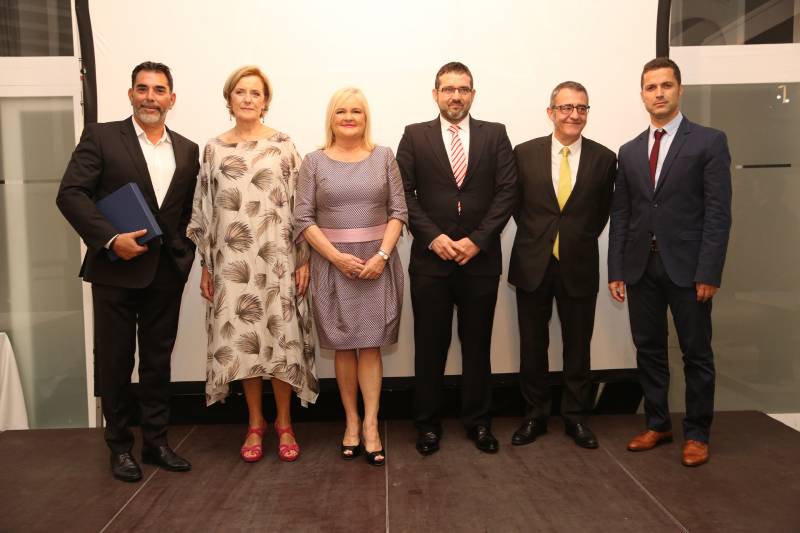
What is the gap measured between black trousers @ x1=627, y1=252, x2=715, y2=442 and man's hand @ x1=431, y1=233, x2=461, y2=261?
2.97 ft

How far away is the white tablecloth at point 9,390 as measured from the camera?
12.9 feet

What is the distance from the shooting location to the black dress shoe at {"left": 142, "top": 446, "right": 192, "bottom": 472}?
3002mm

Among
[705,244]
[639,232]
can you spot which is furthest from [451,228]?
[705,244]

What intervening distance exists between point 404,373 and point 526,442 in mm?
876

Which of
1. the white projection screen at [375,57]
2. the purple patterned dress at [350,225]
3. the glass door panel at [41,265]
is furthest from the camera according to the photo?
the glass door panel at [41,265]

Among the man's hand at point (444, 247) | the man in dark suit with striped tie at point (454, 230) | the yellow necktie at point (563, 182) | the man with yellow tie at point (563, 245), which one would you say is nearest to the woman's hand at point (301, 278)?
the man in dark suit with striped tie at point (454, 230)

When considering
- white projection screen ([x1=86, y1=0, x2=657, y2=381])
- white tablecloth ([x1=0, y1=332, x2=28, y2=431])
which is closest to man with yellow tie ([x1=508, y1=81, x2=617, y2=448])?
white projection screen ([x1=86, y1=0, x2=657, y2=381])

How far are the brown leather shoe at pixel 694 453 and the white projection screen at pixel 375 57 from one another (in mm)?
1375

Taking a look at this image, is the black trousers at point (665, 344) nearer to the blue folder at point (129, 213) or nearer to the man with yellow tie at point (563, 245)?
the man with yellow tie at point (563, 245)

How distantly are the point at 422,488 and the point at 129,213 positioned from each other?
1686 mm

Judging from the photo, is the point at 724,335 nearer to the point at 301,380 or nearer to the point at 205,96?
the point at 301,380

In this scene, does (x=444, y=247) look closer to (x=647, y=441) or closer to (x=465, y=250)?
(x=465, y=250)

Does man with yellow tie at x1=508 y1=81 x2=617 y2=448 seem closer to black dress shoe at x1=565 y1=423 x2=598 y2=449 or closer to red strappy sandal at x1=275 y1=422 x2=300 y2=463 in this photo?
black dress shoe at x1=565 y1=423 x2=598 y2=449

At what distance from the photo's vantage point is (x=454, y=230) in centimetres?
309
